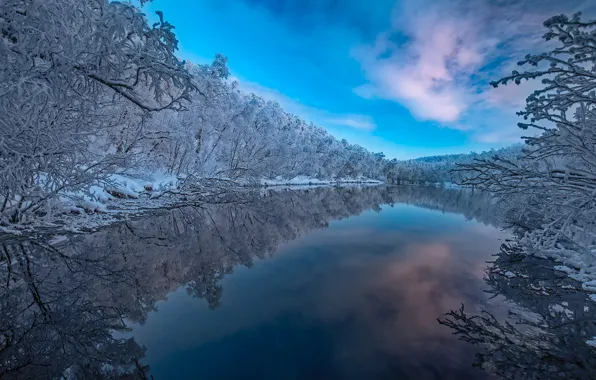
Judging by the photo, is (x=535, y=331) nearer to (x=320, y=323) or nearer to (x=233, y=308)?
(x=320, y=323)

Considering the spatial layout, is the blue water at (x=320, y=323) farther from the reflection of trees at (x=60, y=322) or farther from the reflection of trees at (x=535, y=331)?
the reflection of trees at (x=60, y=322)

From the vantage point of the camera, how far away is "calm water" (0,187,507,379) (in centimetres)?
381

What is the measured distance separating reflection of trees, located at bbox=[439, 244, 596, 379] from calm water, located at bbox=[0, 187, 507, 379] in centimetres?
39

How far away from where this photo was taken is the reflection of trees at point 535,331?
3.99 m

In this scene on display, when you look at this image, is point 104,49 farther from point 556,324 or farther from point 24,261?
point 556,324

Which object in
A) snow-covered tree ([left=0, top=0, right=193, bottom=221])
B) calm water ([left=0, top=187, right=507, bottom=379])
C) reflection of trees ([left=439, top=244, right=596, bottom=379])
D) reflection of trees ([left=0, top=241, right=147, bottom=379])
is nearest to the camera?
reflection of trees ([left=0, top=241, right=147, bottom=379])

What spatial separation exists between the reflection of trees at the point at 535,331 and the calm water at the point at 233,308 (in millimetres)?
388

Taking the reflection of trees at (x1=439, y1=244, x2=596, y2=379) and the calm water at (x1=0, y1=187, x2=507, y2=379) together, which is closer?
the calm water at (x1=0, y1=187, x2=507, y2=379)

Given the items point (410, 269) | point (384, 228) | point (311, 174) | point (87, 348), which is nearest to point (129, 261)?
point (87, 348)

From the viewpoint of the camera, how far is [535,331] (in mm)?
5039

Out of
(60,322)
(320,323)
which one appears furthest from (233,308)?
(60,322)

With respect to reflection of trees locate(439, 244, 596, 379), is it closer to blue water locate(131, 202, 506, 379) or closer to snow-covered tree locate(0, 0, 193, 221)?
blue water locate(131, 202, 506, 379)

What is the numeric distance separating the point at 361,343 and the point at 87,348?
4.17 m

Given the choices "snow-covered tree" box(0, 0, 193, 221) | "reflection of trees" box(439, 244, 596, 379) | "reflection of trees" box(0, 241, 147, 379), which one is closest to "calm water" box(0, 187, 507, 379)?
"reflection of trees" box(0, 241, 147, 379)
